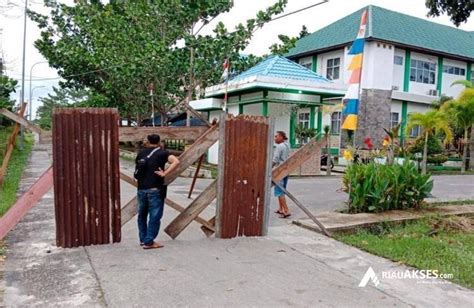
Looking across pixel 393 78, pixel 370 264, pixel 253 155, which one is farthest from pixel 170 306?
pixel 393 78

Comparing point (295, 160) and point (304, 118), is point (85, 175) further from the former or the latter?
point (304, 118)

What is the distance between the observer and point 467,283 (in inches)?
205

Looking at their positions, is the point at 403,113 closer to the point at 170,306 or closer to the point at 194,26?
the point at 194,26

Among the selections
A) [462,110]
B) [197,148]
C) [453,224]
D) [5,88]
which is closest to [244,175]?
[197,148]

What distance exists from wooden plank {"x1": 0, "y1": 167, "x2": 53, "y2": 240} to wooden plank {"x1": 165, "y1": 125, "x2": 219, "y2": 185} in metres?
1.71

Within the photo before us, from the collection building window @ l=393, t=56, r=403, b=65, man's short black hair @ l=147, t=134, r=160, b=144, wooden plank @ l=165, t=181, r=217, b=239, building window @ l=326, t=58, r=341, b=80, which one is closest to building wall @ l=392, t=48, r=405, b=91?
building window @ l=393, t=56, r=403, b=65

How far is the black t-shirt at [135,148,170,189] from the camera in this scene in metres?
6.28

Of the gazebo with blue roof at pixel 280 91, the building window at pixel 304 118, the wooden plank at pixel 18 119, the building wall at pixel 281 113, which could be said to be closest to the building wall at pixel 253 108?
the gazebo with blue roof at pixel 280 91

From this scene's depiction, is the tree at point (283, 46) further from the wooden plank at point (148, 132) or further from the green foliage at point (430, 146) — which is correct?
the wooden plank at point (148, 132)

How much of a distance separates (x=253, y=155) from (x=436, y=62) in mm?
24988

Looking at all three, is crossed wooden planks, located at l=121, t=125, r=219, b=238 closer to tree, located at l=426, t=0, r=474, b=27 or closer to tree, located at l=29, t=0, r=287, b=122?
tree, located at l=426, t=0, r=474, b=27

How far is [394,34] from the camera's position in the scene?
85.3 ft

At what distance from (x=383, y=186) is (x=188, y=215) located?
3965 millimetres

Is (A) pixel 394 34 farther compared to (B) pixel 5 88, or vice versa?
(A) pixel 394 34
